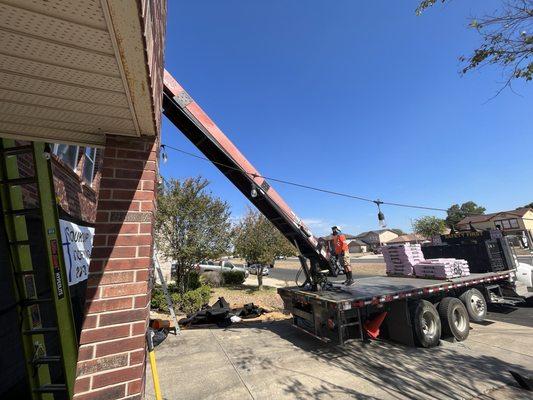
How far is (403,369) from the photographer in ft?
17.7

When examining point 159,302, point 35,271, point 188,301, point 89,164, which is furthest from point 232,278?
point 35,271

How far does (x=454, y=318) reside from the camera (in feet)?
24.1

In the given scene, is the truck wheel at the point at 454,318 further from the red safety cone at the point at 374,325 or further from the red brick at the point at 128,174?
the red brick at the point at 128,174

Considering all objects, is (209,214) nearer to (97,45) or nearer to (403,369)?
(403,369)

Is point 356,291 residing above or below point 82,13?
below

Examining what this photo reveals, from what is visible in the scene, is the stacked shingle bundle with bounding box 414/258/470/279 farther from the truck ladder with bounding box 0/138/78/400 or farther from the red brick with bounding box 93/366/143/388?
the truck ladder with bounding box 0/138/78/400

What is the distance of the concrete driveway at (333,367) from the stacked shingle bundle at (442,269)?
5.27ft

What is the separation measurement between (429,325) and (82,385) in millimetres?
7255

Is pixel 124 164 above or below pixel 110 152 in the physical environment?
below

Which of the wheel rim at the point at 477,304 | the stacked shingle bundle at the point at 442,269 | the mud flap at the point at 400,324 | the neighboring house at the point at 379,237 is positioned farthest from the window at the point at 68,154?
the neighboring house at the point at 379,237

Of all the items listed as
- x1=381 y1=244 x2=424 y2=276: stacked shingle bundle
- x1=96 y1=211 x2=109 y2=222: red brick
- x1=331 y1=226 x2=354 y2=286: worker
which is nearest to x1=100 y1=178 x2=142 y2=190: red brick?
x1=96 y1=211 x2=109 y2=222: red brick

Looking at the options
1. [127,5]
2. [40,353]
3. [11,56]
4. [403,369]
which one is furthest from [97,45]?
Result: [403,369]

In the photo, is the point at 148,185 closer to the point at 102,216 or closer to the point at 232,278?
the point at 102,216

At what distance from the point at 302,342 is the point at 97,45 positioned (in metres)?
7.03
